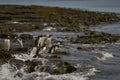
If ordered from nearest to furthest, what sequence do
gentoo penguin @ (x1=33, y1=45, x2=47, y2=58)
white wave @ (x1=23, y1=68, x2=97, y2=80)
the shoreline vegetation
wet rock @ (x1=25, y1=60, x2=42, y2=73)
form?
1. white wave @ (x1=23, y1=68, x2=97, y2=80)
2. wet rock @ (x1=25, y1=60, x2=42, y2=73)
3. gentoo penguin @ (x1=33, y1=45, x2=47, y2=58)
4. the shoreline vegetation

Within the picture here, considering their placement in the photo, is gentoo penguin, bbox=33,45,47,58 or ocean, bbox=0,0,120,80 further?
gentoo penguin, bbox=33,45,47,58

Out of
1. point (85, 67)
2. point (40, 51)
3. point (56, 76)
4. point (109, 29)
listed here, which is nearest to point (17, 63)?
point (56, 76)

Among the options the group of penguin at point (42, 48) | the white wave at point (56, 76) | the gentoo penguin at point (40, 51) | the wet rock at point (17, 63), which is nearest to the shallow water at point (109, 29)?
the group of penguin at point (42, 48)

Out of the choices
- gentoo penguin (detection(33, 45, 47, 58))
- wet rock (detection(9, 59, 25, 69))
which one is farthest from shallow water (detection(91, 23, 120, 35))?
wet rock (detection(9, 59, 25, 69))

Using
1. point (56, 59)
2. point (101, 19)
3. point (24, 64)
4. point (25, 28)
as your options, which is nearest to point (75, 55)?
point (56, 59)

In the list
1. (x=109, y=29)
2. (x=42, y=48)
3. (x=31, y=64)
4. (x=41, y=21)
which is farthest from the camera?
(x=41, y=21)

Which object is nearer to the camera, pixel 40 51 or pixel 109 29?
pixel 40 51

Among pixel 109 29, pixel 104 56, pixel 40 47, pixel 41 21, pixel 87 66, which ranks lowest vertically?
pixel 41 21

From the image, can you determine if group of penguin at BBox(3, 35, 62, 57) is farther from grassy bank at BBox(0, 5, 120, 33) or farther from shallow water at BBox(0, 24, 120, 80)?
grassy bank at BBox(0, 5, 120, 33)

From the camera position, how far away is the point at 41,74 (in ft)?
63.0

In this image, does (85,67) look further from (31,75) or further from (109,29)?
(109,29)

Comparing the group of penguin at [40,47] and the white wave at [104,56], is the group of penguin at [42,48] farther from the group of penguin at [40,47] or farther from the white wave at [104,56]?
the white wave at [104,56]

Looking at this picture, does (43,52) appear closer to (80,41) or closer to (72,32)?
(80,41)

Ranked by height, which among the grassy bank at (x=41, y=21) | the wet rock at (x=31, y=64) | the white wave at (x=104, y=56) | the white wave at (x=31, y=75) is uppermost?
the wet rock at (x=31, y=64)
